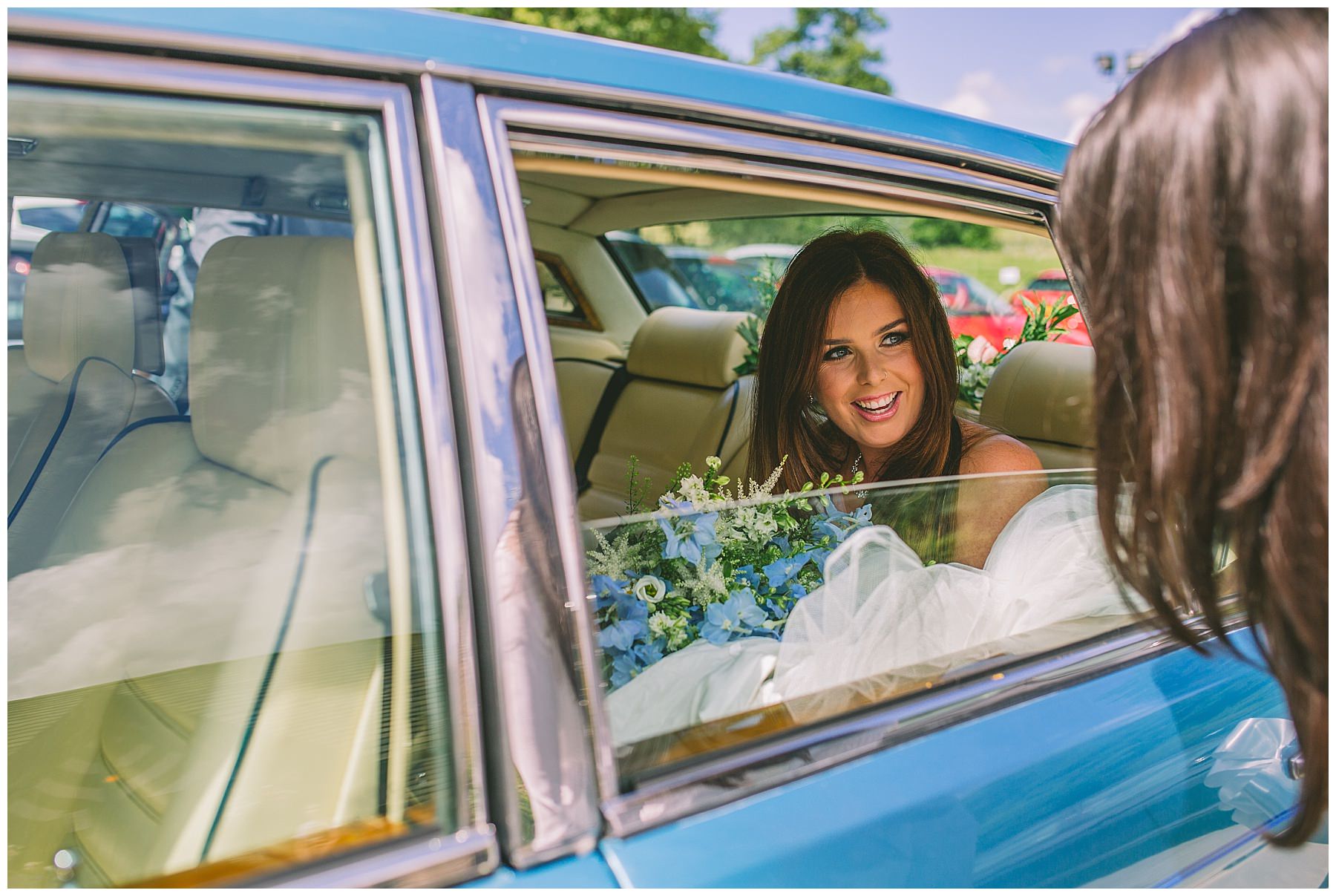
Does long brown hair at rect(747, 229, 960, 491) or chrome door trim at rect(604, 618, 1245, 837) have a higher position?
long brown hair at rect(747, 229, 960, 491)

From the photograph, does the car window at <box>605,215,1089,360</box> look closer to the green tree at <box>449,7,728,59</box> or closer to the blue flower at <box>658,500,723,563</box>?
the blue flower at <box>658,500,723,563</box>

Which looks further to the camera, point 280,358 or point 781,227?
point 781,227

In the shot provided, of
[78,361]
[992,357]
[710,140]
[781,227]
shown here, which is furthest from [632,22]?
[710,140]

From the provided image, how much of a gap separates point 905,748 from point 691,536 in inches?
17.5

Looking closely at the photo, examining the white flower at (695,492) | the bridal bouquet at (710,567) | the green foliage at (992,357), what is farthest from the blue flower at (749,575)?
the green foliage at (992,357)

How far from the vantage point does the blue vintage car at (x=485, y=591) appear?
2.75 ft

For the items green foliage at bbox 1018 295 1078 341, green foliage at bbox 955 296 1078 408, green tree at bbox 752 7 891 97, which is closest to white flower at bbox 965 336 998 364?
green foliage at bbox 955 296 1078 408

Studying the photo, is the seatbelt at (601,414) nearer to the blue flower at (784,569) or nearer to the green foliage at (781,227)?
the green foliage at (781,227)

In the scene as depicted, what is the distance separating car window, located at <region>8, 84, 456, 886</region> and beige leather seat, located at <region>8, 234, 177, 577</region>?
0.27 meters

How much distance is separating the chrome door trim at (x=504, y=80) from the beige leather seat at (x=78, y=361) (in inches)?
37.5

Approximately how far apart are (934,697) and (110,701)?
0.99m

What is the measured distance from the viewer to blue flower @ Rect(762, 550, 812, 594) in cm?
137

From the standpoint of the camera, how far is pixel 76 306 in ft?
5.89

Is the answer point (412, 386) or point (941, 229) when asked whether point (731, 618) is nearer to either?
point (412, 386)
